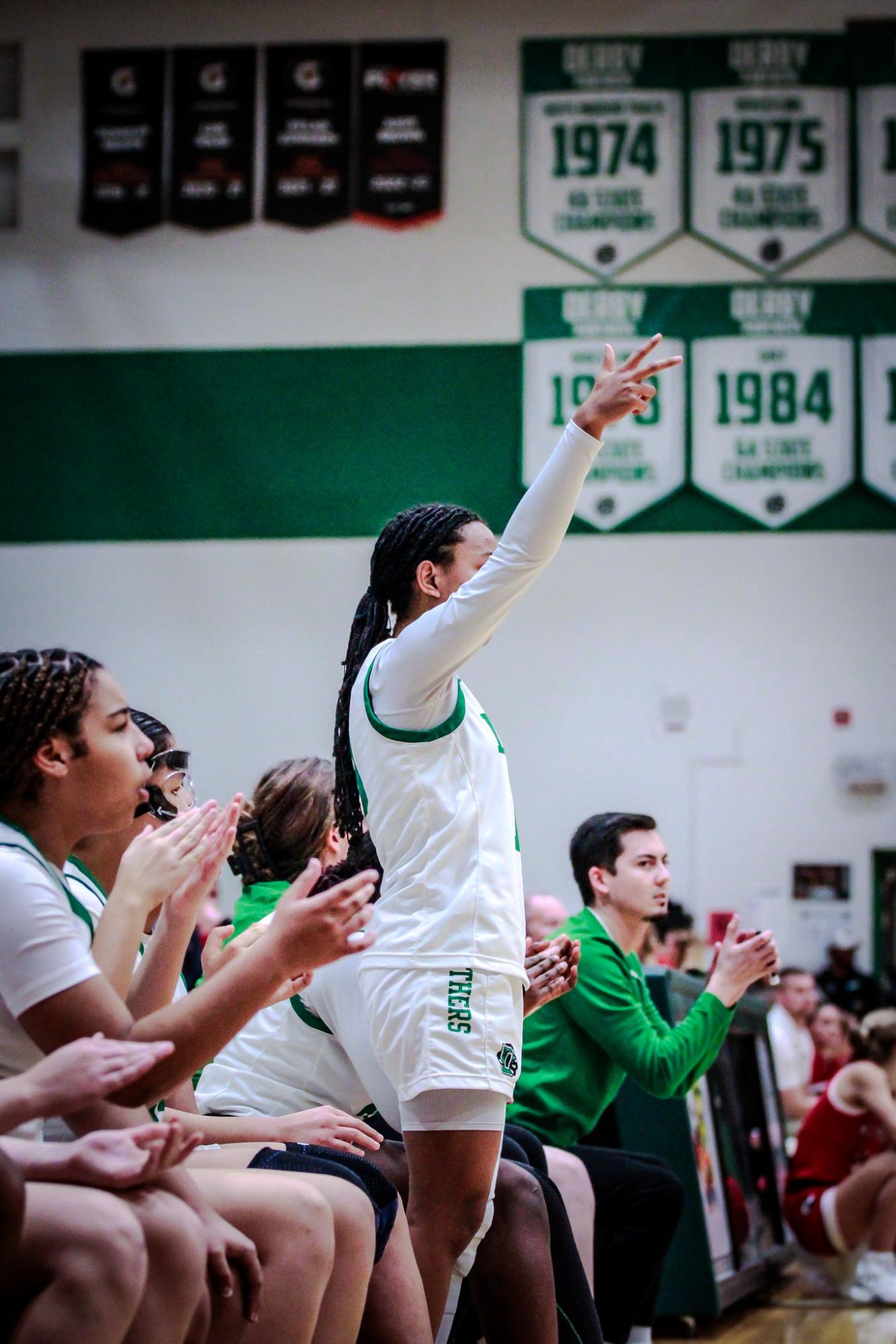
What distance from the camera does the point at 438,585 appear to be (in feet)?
7.85

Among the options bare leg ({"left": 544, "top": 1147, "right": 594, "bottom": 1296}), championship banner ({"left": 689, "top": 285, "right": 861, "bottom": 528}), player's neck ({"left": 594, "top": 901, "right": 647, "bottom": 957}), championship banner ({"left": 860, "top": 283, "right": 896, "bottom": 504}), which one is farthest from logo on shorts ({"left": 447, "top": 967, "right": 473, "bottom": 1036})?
championship banner ({"left": 860, "top": 283, "right": 896, "bottom": 504})

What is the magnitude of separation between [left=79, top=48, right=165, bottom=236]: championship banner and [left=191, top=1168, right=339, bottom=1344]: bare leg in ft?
29.9

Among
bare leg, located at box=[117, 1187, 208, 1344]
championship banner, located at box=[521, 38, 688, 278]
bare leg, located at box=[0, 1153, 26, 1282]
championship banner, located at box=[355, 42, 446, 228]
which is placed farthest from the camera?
championship banner, located at box=[355, 42, 446, 228]

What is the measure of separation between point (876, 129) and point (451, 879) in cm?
865

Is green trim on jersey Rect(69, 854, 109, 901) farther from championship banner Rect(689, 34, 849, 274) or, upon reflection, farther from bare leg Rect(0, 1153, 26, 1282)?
championship banner Rect(689, 34, 849, 274)

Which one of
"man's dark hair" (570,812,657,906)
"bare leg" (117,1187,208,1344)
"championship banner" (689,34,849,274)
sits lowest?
"bare leg" (117,1187,208,1344)

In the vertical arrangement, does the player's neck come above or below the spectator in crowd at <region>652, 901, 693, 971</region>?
above

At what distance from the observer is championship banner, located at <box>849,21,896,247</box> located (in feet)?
30.8

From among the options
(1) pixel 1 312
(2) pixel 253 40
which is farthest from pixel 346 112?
(1) pixel 1 312

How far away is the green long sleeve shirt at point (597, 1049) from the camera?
10.1ft

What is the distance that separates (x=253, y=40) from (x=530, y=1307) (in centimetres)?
928

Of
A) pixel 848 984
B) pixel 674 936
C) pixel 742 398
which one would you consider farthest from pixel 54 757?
pixel 742 398

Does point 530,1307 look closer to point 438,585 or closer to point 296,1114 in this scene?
point 296,1114

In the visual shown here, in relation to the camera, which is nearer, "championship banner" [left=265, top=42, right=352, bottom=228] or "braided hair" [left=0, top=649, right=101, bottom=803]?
"braided hair" [left=0, top=649, right=101, bottom=803]
